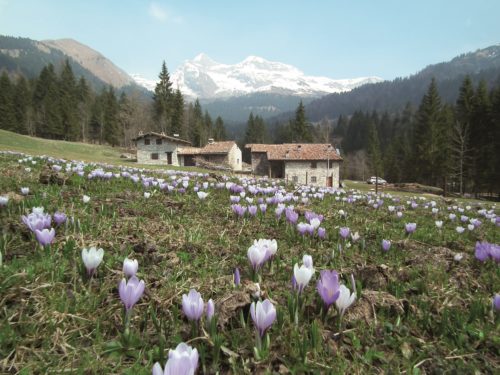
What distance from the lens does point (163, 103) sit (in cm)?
6500

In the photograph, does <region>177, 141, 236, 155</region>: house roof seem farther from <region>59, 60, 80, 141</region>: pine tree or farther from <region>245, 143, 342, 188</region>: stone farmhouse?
<region>59, 60, 80, 141</region>: pine tree

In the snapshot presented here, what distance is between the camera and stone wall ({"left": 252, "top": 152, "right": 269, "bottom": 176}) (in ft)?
141


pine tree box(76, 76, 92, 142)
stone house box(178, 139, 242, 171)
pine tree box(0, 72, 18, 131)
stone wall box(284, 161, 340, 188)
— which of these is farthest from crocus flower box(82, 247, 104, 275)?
pine tree box(76, 76, 92, 142)

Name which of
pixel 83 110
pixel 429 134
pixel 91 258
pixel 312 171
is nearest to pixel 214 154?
pixel 312 171

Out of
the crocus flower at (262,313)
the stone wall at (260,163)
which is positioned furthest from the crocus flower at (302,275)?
the stone wall at (260,163)

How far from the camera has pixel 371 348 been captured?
140cm

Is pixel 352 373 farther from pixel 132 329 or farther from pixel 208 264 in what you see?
pixel 208 264

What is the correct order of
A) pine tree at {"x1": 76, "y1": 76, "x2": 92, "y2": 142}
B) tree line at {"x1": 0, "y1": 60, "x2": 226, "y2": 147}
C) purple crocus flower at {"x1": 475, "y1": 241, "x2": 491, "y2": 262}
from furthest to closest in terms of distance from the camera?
1. pine tree at {"x1": 76, "y1": 76, "x2": 92, "y2": 142}
2. tree line at {"x1": 0, "y1": 60, "x2": 226, "y2": 147}
3. purple crocus flower at {"x1": 475, "y1": 241, "x2": 491, "y2": 262}

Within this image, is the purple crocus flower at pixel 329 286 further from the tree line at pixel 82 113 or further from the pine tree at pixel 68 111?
the pine tree at pixel 68 111

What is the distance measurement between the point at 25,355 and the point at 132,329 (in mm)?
405

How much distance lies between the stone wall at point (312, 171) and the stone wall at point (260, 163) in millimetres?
4010

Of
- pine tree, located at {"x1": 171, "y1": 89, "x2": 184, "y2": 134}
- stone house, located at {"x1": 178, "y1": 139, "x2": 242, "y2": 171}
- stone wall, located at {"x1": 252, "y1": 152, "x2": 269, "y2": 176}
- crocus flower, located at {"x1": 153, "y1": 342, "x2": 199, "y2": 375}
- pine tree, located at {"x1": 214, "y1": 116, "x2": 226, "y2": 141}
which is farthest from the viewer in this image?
pine tree, located at {"x1": 214, "y1": 116, "x2": 226, "y2": 141}

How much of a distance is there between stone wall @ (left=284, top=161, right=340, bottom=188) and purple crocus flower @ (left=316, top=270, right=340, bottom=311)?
37784mm

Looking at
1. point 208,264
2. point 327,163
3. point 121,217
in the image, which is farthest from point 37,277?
point 327,163
